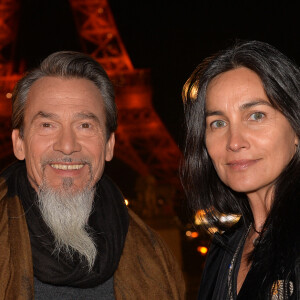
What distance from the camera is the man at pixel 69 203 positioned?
246 cm

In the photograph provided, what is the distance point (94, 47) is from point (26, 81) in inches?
615

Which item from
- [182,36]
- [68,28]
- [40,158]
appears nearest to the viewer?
[40,158]

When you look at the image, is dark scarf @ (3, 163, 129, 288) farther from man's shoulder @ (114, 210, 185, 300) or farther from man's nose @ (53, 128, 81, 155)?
man's nose @ (53, 128, 81, 155)

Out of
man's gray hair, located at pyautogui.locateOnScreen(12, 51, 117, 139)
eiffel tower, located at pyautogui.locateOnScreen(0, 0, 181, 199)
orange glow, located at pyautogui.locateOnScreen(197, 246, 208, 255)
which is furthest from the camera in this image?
eiffel tower, located at pyautogui.locateOnScreen(0, 0, 181, 199)

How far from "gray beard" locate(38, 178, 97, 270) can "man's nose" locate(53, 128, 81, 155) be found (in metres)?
0.16

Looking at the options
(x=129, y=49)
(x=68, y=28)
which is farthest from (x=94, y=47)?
(x=68, y=28)

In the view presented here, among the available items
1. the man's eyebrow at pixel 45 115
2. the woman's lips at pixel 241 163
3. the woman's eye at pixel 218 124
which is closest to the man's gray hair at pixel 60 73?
the man's eyebrow at pixel 45 115

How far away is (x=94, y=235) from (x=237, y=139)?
1.01 m

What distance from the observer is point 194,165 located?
2.58 meters

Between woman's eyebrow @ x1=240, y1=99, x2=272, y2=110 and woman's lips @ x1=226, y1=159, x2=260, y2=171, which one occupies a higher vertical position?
woman's eyebrow @ x1=240, y1=99, x2=272, y2=110

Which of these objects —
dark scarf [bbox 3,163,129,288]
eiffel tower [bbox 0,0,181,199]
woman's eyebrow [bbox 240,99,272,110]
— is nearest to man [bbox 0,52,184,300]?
Result: dark scarf [bbox 3,163,129,288]

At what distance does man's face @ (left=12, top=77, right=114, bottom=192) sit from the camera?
100 inches

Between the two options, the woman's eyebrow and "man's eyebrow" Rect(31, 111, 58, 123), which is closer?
the woman's eyebrow

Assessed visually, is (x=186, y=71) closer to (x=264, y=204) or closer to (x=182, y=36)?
(x=182, y=36)
